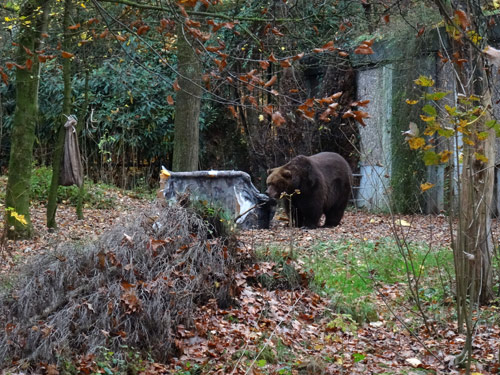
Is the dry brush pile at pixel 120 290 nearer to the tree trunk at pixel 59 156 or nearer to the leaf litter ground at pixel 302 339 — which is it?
the leaf litter ground at pixel 302 339

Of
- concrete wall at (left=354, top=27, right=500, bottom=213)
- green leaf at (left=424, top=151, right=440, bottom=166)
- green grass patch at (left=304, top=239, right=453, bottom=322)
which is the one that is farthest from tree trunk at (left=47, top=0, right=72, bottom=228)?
green leaf at (left=424, top=151, right=440, bottom=166)

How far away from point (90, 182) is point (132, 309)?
11.5 meters

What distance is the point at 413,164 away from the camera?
15.9 metres

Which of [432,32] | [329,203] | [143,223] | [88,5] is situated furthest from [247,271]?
[432,32]

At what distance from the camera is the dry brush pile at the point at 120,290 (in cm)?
556

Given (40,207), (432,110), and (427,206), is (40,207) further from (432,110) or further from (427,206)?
(432,110)

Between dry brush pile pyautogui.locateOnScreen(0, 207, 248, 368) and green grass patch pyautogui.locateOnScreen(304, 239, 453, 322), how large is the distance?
4.31 feet

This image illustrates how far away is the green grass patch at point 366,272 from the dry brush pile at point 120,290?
1.31 metres

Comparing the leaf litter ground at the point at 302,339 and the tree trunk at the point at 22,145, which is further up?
the tree trunk at the point at 22,145

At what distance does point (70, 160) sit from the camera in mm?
12344

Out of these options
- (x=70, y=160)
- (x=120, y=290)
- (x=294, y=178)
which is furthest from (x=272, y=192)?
(x=120, y=290)

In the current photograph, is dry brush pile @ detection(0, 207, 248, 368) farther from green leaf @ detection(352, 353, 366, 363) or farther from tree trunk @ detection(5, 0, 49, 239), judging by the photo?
tree trunk @ detection(5, 0, 49, 239)

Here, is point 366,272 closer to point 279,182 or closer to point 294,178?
point 294,178

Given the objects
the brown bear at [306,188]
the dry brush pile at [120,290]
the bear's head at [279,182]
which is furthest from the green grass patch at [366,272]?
the bear's head at [279,182]
